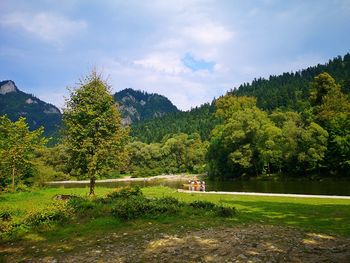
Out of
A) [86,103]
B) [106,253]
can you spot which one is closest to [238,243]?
[106,253]

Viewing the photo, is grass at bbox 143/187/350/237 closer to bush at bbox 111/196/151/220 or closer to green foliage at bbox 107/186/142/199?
bush at bbox 111/196/151/220

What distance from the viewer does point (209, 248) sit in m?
11.5

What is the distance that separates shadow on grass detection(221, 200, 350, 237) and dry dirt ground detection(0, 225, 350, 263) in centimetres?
165

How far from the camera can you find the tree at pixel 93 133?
27688 mm

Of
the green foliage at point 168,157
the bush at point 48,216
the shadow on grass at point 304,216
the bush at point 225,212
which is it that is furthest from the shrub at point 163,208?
the green foliage at point 168,157

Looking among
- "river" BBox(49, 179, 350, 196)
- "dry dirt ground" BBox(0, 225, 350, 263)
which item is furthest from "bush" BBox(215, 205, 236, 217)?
"river" BBox(49, 179, 350, 196)

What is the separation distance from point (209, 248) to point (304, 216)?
8.04m

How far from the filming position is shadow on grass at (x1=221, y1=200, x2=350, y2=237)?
1449cm

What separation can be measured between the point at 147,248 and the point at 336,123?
6720 centimetres

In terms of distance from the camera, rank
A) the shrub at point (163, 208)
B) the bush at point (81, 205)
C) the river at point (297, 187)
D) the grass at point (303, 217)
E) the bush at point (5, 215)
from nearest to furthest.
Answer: the grass at point (303, 217) < the shrub at point (163, 208) < the bush at point (5, 215) < the bush at point (81, 205) < the river at point (297, 187)

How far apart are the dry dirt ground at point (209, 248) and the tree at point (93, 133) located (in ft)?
47.0

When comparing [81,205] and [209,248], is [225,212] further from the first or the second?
[81,205]

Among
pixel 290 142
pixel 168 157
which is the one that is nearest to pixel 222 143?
pixel 290 142

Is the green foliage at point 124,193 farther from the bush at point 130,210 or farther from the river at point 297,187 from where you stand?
the river at point 297,187
